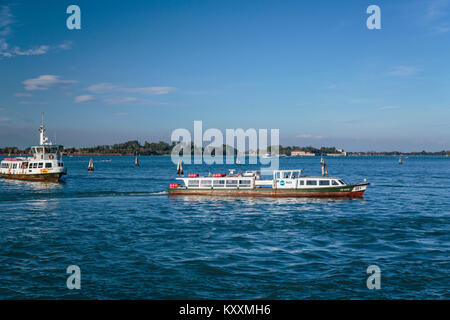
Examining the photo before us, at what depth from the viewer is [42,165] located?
81438 mm

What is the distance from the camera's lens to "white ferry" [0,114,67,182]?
8062 cm

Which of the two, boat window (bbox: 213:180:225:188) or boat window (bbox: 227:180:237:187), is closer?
boat window (bbox: 227:180:237:187)

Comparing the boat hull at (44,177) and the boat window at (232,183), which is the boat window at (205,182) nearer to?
the boat window at (232,183)

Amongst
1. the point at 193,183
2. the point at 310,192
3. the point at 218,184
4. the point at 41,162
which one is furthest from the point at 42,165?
the point at 310,192

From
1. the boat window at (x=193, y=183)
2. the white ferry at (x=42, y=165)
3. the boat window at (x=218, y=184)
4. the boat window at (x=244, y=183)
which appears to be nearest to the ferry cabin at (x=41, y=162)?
the white ferry at (x=42, y=165)

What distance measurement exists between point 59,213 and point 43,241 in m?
14.5

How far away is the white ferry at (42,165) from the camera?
8062cm

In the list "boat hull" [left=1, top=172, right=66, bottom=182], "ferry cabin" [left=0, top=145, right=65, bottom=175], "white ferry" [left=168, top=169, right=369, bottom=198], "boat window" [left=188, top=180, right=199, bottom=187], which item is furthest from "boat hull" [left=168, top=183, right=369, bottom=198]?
"ferry cabin" [left=0, top=145, right=65, bottom=175]

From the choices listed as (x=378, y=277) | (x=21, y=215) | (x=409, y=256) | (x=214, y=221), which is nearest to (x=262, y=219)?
(x=214, y=221)

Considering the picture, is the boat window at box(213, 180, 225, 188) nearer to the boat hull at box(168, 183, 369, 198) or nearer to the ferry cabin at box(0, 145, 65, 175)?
the boat hull at box(168, 183, 369, 198)

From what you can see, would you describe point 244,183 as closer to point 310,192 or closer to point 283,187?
point 283,187

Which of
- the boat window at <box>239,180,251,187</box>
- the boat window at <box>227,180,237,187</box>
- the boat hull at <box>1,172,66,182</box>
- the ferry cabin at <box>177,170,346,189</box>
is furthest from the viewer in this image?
the boat hull at <box>1,172,66,182</box>

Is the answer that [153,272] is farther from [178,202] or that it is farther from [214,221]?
[178,202]

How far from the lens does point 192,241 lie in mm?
27266
